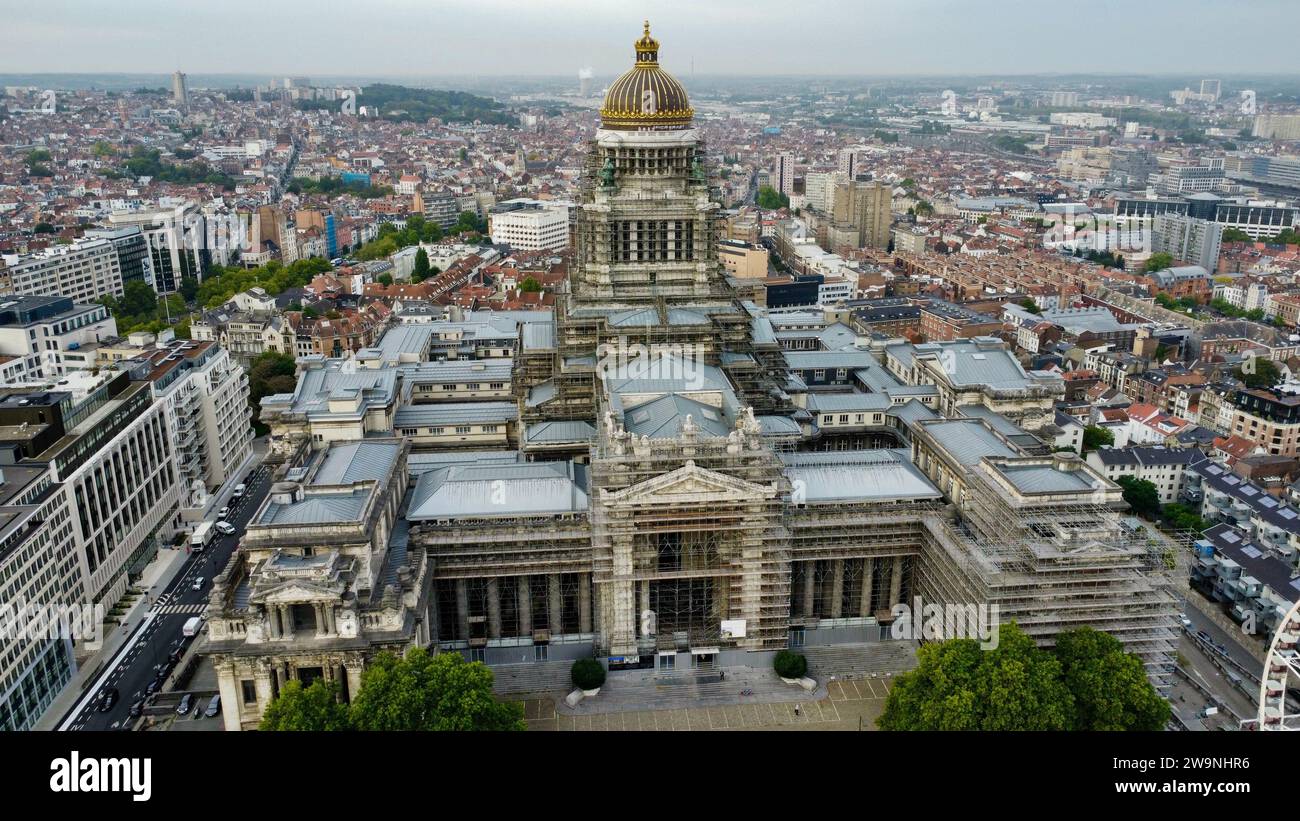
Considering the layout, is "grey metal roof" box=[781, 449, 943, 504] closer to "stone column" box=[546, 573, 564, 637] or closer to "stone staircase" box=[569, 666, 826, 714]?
"stone staircase" box=[569, 666, 826, 714]

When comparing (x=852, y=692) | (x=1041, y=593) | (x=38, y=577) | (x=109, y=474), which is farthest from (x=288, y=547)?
(x=1041, y=593)

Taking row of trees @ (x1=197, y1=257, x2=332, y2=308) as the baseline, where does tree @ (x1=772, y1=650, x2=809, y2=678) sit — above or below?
below

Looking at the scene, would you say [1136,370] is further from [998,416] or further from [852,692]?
[852,692]

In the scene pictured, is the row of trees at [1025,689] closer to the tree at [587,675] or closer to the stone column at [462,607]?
the tree at [587,675]

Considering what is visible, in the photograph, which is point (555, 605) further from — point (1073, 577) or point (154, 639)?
point (1073, 577)

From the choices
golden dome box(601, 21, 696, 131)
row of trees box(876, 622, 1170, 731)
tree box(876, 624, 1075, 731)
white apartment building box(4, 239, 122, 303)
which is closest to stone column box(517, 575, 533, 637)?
row of trees box(876, 622, 1170, 731)

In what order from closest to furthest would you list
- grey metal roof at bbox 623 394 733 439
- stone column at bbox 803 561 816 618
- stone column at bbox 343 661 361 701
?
stone column at bbox 343 661 361 701, grey metal roof at bbox 623 394 733 439, stone column at bbox 803 561 816 618
